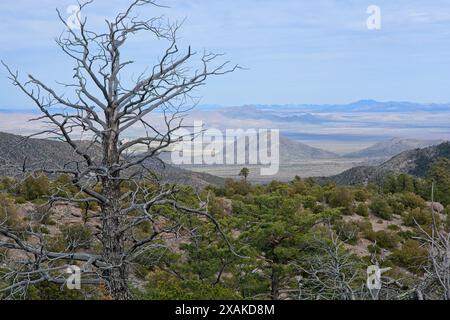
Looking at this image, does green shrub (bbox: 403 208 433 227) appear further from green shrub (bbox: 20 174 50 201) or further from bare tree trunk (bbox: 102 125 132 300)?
bare tree trunk (bbox: 102 125 132 300)

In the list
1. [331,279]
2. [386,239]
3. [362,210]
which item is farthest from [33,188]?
[331,279]

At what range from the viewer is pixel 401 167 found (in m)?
65.5

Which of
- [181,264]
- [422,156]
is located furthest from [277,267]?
[422,156]

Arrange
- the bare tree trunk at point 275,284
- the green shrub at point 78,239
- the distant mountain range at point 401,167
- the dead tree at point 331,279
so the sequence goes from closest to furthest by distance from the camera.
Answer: the dead tree at point 331,279 → the green shrub at point 78,239 → the bare tree trunk at point 275,284 → the distant mountain range at point 401,167

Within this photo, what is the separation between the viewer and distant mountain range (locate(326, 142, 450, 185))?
6019 cm

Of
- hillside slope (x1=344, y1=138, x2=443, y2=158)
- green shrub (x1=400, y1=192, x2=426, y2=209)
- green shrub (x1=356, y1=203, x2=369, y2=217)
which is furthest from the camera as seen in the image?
hillside slope (x1=344, y1=138, x2=443, y2=158)

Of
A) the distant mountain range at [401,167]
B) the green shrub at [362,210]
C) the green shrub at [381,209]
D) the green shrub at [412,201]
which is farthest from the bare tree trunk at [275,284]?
the distant mountain range at [401,167]

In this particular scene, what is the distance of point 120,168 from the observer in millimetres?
8234

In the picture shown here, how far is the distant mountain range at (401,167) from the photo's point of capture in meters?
60.2

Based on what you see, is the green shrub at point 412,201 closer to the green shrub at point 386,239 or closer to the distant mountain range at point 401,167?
the green shrub at point 386,239

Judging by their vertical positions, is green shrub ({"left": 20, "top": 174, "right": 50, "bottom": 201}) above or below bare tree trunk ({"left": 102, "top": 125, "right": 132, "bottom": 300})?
below

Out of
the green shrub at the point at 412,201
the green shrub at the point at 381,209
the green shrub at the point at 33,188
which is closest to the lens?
the green shrub at the point at 33,188

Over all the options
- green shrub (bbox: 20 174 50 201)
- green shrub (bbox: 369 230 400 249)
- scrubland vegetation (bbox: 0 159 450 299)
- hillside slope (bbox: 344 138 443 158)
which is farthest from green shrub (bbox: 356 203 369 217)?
hillside slope (bbox: 344 138 443 158)
